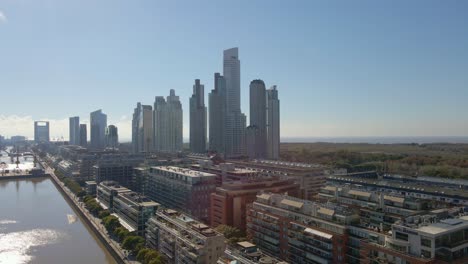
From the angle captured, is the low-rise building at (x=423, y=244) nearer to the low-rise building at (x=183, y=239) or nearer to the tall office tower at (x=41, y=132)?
the low-rise building at (x=183, y=239)

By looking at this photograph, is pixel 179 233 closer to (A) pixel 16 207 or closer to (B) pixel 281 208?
(B) pixel 281 208

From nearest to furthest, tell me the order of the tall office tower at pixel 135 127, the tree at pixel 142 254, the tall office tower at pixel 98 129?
the tree at pixel 142 254 → the tall office tower at pixel 135 127 → the tall office tower at pixel 98 129

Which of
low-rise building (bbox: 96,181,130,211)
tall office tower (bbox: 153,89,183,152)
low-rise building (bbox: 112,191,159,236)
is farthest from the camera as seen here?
tall office tower (bbox: 153,89,183,152)

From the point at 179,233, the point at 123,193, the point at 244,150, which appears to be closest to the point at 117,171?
the point at 123,193

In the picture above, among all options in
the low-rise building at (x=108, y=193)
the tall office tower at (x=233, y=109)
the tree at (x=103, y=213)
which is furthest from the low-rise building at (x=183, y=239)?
the tall office tower at (x=233, y=109)

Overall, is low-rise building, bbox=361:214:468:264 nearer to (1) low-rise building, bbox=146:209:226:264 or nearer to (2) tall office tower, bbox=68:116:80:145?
(1) low-rise building, bbox=146:209:226:264

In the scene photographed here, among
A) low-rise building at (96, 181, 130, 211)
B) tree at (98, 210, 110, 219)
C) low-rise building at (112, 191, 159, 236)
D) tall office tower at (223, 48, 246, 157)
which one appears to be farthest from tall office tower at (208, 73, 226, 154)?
tree at (98, 210, 110, 219)
